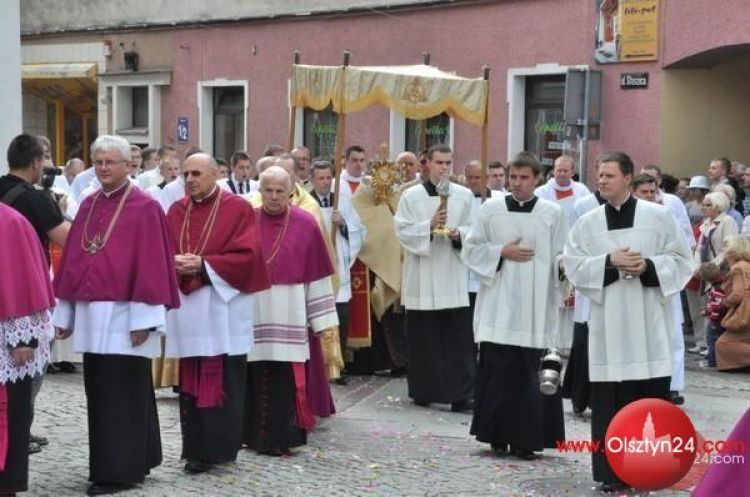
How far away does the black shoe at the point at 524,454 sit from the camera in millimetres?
9117

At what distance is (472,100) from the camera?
40.9ft

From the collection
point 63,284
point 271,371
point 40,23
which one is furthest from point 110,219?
point 40,23

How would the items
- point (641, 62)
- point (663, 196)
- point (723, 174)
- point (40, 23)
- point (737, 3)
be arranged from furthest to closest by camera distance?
point (40, 23) → point (641, 62) → point (737, 3) → point (723, 174) → point (663, 196)

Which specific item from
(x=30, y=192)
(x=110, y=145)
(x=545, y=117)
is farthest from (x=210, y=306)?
(x=545, y=117)

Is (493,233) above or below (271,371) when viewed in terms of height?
above

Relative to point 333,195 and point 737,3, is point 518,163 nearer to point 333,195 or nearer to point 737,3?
point 333,195

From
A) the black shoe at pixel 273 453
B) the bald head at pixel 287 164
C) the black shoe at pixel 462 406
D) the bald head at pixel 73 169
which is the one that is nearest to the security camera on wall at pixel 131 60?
the bald head at pixel 73 169

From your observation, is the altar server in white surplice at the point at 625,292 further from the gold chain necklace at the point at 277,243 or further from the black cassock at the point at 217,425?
the black cassock at the point at 217,425

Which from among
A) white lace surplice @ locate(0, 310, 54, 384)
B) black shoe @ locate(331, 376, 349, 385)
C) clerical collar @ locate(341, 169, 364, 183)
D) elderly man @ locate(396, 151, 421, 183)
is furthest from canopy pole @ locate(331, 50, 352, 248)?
white lace surplice @ locate(0, 310, 54, 384)

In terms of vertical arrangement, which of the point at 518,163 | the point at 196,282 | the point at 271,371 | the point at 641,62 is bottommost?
the point at 271,371

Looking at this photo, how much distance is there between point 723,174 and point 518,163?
6.89 metres

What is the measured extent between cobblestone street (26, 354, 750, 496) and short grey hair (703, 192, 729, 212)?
3.01 m

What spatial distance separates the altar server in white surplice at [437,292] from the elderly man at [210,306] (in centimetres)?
283

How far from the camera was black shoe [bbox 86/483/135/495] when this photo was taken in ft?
25.9
